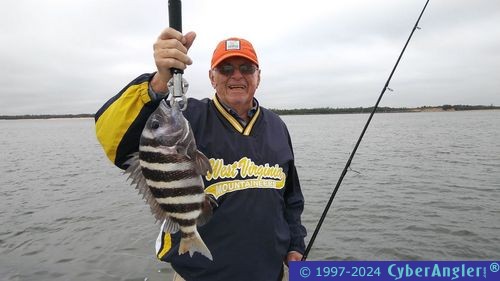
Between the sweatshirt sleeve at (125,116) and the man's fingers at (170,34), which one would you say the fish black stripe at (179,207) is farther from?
the man's fingers at (170,34)

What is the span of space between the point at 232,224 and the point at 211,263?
331mm

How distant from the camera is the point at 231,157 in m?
2.96

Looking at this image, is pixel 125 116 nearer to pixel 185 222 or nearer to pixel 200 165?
pixel 200 165

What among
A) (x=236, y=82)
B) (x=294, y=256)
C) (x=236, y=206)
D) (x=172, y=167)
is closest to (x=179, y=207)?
(x=172, y=167)

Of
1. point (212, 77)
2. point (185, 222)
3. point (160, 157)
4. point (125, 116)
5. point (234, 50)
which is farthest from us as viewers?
point (212, 77)

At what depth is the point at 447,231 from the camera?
9312 millimetres

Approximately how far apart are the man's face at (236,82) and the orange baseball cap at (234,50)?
1.6 inches

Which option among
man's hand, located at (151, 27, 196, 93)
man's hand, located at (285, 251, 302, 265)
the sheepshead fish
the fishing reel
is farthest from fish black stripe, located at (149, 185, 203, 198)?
man's hand, located at (285, 251, 302, 265)

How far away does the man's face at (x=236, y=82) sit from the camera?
3229 millimetres

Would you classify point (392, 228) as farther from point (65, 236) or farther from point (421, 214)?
point (65, 236)

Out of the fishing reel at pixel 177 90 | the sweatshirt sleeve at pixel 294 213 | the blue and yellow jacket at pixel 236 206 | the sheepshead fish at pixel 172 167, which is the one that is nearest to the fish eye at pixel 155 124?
the sheepshead fish at pixel 172 167

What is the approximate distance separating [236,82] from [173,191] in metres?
1.46

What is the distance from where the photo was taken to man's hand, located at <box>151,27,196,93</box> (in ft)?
6.86

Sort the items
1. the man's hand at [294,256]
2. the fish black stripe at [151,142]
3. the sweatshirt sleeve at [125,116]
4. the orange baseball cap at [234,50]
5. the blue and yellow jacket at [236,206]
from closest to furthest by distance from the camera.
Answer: the fish black stripe at [151,142]
the sweatshirt sleeve at [125,116]
the blue and yellow jacket at [236,206]
the orange baseball cap at [234,50]
the man's hand at [294,256]
